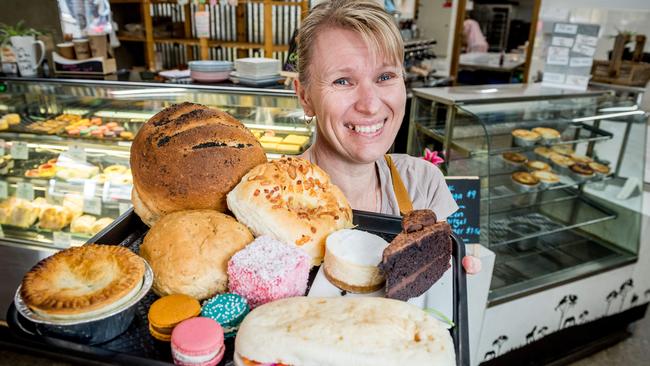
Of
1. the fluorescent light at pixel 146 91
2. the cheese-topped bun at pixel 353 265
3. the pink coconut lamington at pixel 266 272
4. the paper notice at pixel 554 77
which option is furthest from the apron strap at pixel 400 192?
the paper notice at pixel 554 77

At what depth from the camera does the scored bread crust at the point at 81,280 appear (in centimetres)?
72

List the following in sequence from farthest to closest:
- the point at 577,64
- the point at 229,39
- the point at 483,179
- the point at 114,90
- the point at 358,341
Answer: the point at 229,39
the point at 577,64
the point at 483,179
the point at 114,90
the point at 358,341

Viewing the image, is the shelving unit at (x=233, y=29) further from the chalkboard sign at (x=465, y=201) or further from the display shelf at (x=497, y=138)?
the chalkboard sign at (x=465, y=201)

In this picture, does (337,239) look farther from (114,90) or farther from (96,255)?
(114,90)

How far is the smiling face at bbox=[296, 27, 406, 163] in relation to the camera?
1.35 m

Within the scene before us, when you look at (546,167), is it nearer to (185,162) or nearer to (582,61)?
(582,61)

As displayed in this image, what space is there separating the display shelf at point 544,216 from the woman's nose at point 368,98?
2.67 meters

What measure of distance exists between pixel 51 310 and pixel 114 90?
2933mm

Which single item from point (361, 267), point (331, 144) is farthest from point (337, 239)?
point (331, 144)

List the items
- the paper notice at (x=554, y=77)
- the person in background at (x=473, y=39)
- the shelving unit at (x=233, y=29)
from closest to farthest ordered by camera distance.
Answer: the paper notice at (x=554, y=77) < the shelving unit at (x=233, y=29) < the person in background at (x=473, y=39)

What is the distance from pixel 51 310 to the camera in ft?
2.33

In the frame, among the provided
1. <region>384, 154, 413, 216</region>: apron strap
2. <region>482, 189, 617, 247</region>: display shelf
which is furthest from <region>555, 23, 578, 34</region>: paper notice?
<region>384, 154, 413, 216</region>: apron strap

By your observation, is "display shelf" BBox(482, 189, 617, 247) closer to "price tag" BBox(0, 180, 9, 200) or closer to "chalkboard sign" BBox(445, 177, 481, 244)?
"chalkboard sign" BBox(445, 177, 481, 244)

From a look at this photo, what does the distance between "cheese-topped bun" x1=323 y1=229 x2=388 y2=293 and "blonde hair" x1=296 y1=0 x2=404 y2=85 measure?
0.70 metres
